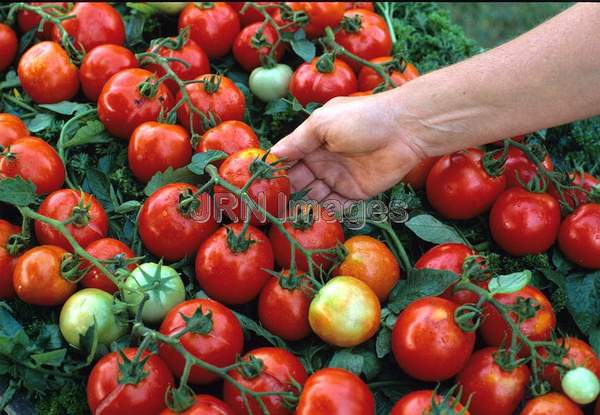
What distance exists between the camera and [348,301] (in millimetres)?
1406

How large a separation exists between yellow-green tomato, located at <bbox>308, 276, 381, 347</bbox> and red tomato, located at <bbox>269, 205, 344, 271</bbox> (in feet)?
0.36

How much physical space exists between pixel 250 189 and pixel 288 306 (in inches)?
11.4

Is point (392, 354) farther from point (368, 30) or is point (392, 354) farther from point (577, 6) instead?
point (368, 30)

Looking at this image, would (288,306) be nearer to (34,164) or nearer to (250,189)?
(250,189)

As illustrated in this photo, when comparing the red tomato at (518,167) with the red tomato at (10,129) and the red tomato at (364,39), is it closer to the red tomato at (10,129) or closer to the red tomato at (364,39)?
the red tomato at (364,39)

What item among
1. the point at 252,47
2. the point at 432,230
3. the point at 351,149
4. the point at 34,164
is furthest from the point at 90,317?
the point at 252,47

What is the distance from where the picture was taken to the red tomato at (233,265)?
150 centimetres

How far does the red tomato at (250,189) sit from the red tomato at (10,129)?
613 mm

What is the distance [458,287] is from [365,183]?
440 millimetres

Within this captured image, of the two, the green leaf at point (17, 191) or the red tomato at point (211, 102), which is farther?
the red tomato at point (211, 102)

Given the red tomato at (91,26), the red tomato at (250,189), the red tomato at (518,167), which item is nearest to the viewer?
the red tomato at (250,189)

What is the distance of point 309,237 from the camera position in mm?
1550

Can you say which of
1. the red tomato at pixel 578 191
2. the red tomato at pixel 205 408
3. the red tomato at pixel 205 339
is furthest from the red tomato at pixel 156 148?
the red tomato at pixel 578 191

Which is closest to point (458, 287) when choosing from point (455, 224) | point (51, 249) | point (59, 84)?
point (455, 224)
